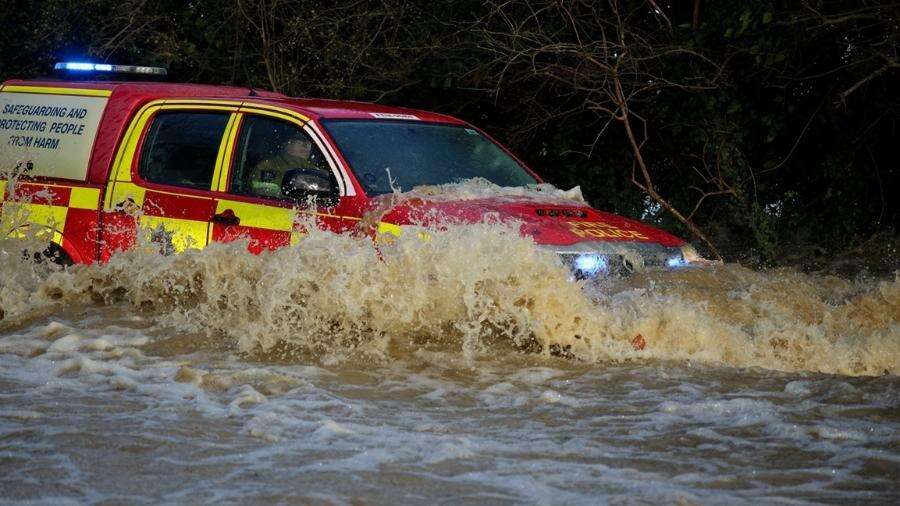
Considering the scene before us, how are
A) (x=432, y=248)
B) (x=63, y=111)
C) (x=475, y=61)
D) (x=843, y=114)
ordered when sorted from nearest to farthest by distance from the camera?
(x=432, y=248) < (x=63, y=111) < (x=843, y=114) < (x=475, y=61)

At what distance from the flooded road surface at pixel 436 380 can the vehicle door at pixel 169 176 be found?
18 cm

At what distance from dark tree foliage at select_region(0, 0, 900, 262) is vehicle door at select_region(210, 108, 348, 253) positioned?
4042 millimetres

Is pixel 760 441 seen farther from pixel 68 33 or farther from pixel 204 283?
pixel 68 33

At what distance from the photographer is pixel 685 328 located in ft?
21.8

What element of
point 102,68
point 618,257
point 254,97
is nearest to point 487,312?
point 618,257

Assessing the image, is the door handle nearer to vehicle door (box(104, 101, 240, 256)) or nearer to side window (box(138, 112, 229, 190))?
vehicle door (box(104, 101, 240, 256))

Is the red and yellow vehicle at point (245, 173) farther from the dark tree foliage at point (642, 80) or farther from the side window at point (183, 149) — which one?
the dark tree foliage at point (642, 80)

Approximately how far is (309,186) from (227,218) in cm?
66

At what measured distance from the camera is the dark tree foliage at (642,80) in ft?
35.8

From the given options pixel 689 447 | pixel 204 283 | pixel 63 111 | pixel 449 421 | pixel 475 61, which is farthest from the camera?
pixel 475 61

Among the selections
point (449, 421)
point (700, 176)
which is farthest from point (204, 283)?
point (700, 176)

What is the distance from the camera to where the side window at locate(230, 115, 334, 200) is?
7.20 metres

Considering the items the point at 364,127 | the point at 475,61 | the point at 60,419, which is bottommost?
the point at 60,419

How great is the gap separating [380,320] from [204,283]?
3.91 feet
